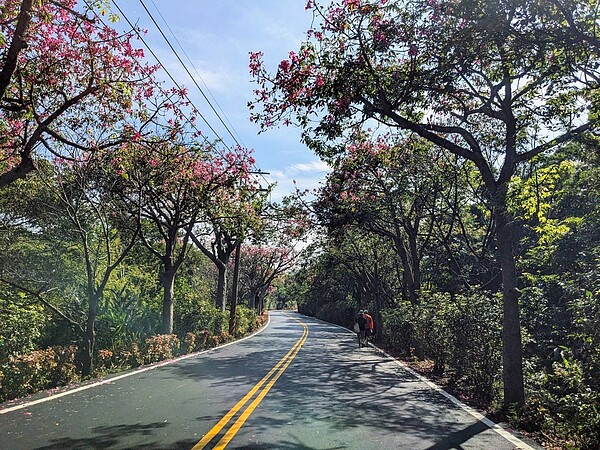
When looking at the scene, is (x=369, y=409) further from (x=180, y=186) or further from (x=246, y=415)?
(x=180, y=186)

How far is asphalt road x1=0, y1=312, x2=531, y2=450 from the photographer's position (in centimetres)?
631

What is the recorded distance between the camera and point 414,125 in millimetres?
9445

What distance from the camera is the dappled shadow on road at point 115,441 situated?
590cm

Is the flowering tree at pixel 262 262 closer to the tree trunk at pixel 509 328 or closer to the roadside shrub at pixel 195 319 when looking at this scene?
the roadside shrub at pixel 195 319

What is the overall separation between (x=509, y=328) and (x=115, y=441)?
22.1 feet

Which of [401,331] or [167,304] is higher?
[167,304]

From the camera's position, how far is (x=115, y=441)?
6.15 metres

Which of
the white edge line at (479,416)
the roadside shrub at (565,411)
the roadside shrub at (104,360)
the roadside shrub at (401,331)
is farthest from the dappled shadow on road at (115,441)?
the roadside shrub at (401,331)

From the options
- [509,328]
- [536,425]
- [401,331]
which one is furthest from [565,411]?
[401,331]

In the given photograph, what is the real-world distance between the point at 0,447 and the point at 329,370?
981 cm

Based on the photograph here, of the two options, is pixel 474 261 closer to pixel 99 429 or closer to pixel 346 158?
pixel 346 158

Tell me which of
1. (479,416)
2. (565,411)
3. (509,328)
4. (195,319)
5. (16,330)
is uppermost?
(509,328)

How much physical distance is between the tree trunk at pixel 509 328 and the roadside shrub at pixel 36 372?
8501mm

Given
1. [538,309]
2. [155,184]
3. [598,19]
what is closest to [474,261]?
[538,309]
